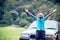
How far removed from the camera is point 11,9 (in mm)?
38125

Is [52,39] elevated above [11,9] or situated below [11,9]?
below

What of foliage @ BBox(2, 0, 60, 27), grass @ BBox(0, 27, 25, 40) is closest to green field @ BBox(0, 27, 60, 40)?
grass @ BBox(0, 27, 25, 40)

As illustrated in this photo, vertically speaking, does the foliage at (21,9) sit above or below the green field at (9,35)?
above

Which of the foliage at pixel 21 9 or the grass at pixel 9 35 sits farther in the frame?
the foliage at pixel 21 9

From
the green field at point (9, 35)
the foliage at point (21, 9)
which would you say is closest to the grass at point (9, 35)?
the green field at point (9, 35)

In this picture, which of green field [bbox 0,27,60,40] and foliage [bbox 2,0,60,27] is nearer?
green field [bbox 0,27,60,40]

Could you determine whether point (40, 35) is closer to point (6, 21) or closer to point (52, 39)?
point (52, 39)

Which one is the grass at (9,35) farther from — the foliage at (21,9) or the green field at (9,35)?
the foliage at (21,9)

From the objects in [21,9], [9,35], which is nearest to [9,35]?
[9,35]

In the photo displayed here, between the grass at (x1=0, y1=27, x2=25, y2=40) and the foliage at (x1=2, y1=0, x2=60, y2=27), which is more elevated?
the foliage at (x1=2, y1=0, x2=60, y2=27)

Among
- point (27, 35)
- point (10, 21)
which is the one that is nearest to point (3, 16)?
point (10, 21)

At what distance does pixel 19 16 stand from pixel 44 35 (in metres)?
26.8

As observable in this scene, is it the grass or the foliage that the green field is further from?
the foliage

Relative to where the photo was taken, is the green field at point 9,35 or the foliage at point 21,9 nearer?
the green field at point 9,35
